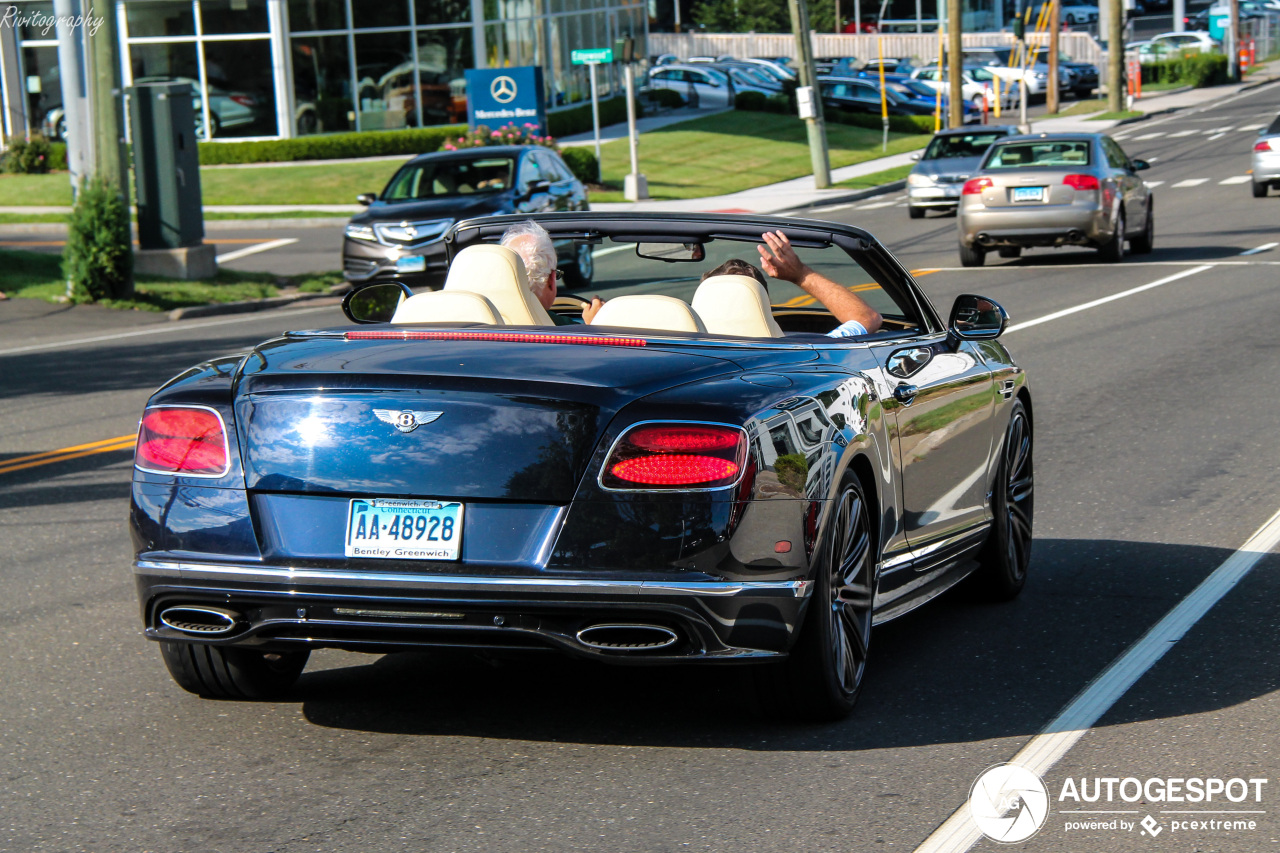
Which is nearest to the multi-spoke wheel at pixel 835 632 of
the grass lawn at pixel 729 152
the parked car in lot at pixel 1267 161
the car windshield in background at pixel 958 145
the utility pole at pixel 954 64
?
the car windshield in background at pixel 958 145

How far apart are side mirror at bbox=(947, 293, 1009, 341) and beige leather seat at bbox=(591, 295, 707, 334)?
1.42 metres

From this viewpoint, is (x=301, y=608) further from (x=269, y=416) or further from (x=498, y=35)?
(x=498, y=35)

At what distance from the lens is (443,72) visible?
47.2m

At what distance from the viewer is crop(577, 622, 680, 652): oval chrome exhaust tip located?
4520 mm

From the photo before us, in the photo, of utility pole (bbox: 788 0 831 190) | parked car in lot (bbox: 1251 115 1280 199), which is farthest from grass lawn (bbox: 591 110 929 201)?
parked car in lot (bbox: 1251 115 1280 199)

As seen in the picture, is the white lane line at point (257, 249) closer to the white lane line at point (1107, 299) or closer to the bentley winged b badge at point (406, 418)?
the white lane line at point (1107, 299)

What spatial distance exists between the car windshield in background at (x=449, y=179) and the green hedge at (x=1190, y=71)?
59726 mm

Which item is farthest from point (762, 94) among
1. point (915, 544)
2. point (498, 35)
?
point (915, 544)

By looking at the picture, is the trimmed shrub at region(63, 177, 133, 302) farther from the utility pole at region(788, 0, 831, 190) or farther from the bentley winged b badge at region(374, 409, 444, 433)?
the utility pole at region(788, 0, 831, 190)

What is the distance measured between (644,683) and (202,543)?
1564mm

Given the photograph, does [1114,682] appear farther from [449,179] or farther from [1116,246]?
[449,179]

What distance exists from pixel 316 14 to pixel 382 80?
236 cm

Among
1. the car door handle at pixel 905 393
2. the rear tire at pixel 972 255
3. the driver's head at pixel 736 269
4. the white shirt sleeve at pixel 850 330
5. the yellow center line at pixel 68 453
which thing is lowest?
the rear tire at pixel 972 255

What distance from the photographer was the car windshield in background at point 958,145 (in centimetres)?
3222
